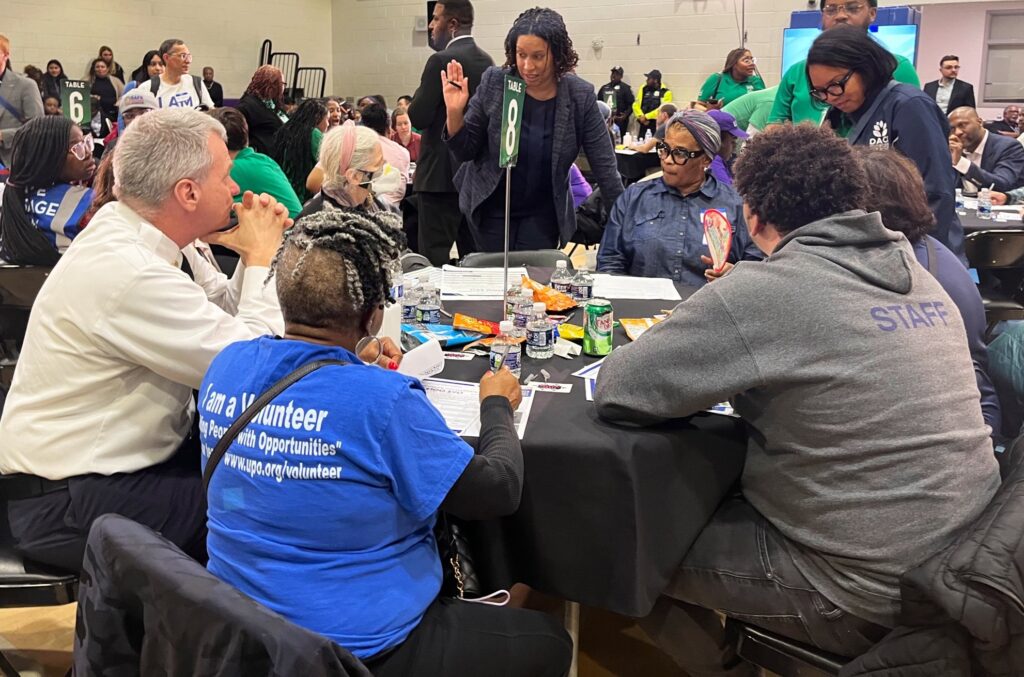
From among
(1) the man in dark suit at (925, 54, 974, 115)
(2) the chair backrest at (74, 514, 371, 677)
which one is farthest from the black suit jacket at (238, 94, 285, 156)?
(1) the man in dark suit at (925, 54, 974, 115)

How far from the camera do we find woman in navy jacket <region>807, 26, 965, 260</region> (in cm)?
279

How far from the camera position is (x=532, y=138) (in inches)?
132

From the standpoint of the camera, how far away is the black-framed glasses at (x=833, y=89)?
2840 millimetres

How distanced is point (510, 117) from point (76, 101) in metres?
2.91

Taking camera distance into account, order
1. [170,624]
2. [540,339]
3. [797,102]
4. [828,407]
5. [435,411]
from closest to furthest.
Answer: [170,624] < [435,411] < [828,407] < [540,339] < [797,102]

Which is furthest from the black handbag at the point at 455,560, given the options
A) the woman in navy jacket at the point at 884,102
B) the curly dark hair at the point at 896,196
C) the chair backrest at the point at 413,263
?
the woman in navy jacket at the point at 884,102

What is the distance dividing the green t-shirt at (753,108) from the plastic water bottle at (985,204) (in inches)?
51.5

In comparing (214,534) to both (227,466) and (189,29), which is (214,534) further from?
(189,29)

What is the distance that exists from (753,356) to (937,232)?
1910 millimetres

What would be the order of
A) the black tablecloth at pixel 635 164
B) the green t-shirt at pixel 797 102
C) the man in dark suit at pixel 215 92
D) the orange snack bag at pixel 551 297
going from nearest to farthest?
the orange snack bag at pixel 551 297, the green t-shirt at pixel 797 102, the black tablecloth at pixel 635 164, the man in dark suit at pixel 215 92

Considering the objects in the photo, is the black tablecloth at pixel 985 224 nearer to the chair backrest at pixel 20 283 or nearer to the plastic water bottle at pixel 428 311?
the plastic water bottle at pixel 428 311

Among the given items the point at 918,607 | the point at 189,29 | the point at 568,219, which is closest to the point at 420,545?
the point at 918,607

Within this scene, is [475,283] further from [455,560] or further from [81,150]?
[81,150]

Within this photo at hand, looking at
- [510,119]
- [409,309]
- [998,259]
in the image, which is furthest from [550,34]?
[998,259]
